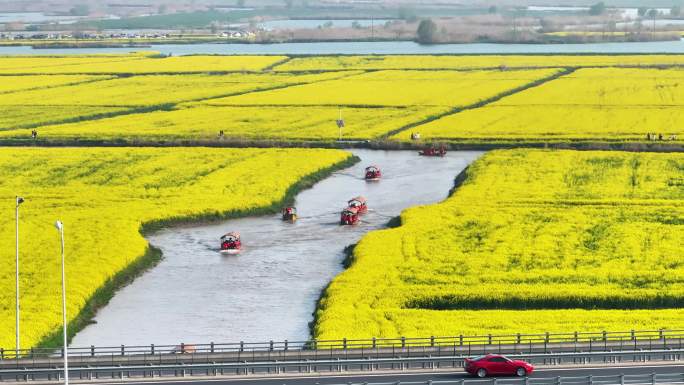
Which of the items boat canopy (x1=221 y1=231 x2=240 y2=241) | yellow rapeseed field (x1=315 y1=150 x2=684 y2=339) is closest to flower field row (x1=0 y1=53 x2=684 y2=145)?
yellow rapeseed field (x1=315 y1=150 x2=684 y2=339)

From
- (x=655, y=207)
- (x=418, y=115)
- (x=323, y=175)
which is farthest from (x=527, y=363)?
(x=418, y=115)

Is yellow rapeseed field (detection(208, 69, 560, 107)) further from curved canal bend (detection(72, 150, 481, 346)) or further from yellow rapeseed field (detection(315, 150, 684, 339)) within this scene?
yellow rapeseed field (detection(315, 150, 684, 339))

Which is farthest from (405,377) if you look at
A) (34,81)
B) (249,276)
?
(34,81)

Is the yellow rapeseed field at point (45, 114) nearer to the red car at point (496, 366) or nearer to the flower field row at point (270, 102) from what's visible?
the flower field row at point (270, 102)

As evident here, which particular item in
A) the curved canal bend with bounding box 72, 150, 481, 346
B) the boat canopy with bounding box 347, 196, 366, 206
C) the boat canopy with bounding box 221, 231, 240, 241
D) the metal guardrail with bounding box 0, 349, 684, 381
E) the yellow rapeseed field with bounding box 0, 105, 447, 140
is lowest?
the curved canal bend with bounding box 72, 150, 481, 346

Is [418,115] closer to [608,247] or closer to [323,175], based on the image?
[323,175]

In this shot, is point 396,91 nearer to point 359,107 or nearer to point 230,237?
point 359,107
